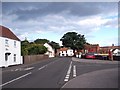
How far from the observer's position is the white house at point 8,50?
Result: 129ft

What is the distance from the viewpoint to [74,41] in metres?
135

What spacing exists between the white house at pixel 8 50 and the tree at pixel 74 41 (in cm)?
8367

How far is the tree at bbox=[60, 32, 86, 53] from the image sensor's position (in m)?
131

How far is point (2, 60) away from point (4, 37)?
4.21 metres

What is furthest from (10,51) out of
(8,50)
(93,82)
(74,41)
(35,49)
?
(74,41)

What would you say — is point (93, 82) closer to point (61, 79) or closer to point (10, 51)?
point (61, 79)

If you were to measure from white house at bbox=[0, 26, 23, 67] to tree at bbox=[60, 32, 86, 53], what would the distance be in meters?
83.7

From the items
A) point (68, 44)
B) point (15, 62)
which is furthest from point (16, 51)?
point (68, 44)

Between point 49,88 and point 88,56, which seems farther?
point 88,56

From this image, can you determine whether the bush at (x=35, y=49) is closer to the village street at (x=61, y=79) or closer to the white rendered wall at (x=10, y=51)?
the white rendered wall at (x=10, y=51)

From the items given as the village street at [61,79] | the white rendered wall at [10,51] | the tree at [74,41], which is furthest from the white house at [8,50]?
the tree at [74,41]

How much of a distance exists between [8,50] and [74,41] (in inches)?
3720

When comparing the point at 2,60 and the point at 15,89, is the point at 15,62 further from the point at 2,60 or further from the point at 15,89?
the point at 15,89

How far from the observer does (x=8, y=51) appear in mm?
42000
